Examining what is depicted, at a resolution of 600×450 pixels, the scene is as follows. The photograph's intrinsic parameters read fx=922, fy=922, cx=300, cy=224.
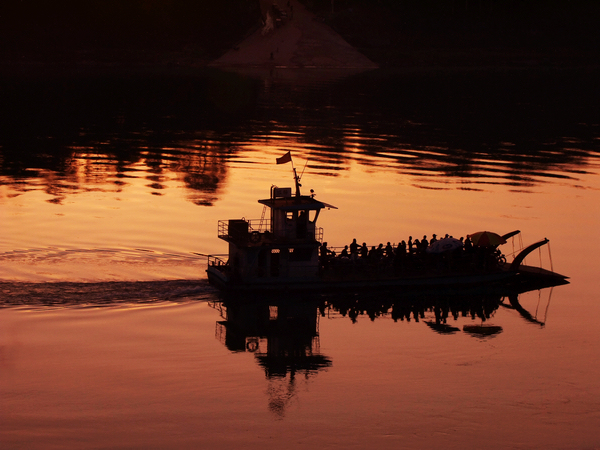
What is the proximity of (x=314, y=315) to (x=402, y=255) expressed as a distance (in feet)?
22.3

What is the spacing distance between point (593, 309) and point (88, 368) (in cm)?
2578

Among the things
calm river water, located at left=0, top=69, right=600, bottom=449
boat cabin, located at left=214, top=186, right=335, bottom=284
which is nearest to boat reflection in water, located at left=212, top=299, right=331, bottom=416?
calm river water, located at left=0, top=69, right=600, bottom=449

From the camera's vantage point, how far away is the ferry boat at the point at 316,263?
48031 mm

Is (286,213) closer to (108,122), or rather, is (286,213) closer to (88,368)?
(88,368)

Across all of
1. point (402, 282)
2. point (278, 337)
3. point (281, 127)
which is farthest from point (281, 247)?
point (281, 127)

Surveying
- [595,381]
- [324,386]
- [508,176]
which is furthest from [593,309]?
[508,176]

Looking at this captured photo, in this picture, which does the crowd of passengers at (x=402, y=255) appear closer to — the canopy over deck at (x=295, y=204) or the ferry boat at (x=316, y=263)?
the ferry boat at (x=316, y=263)

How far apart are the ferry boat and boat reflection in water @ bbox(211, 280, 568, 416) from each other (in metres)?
0.61

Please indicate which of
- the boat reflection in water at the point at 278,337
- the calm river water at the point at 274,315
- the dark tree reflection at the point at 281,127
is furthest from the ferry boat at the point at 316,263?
the dark tree reflection at the point at 281,127

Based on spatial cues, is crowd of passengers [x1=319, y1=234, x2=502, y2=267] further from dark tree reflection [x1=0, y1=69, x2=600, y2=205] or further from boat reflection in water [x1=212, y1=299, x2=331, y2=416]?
dark tree reflection [x1=0, y1=69, x2=600, y2=205]

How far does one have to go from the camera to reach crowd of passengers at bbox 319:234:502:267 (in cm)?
4991

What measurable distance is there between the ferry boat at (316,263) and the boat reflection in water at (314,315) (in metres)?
0.61

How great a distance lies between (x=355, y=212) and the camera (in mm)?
66500

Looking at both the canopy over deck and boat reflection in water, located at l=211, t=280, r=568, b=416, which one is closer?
boat reflection in water, located at l=211, t=280, r=568, b=416
